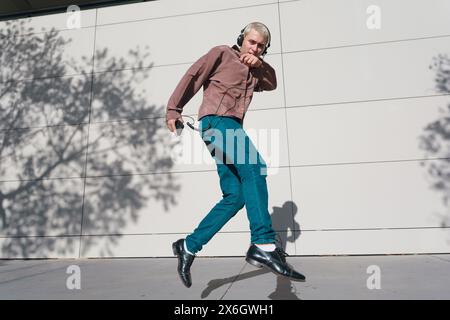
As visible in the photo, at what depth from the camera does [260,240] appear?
1903 mm

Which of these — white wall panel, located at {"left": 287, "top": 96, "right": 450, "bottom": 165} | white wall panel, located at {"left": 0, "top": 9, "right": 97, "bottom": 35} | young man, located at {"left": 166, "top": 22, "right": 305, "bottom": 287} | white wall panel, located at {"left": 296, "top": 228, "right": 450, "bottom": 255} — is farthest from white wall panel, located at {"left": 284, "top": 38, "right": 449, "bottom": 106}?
white wall panel, located at {"left": 0, "top": 9, "right": 97, "bottom": 35}

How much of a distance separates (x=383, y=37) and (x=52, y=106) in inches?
219

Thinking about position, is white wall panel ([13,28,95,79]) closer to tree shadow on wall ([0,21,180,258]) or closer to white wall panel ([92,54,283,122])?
tree shadow on wall ([0,21,180,258])

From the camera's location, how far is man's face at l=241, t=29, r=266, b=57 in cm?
221

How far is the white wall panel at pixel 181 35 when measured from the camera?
480 cm

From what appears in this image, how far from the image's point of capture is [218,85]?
7.32 feet

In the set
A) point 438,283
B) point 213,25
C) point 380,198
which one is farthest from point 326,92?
point 438,283

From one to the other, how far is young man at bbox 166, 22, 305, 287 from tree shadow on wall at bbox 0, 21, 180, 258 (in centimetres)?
242

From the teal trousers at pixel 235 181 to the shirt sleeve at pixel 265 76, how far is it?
0.49 metres

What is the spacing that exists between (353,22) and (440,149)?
229cm

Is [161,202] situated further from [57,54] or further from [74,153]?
[57,54]

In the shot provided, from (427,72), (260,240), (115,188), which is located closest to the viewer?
(260,240)

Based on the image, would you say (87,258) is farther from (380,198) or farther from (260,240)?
(380,198)

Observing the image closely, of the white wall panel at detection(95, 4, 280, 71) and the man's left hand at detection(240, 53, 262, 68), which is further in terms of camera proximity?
the white wall panel at detection(95, 4, 280, 71)
